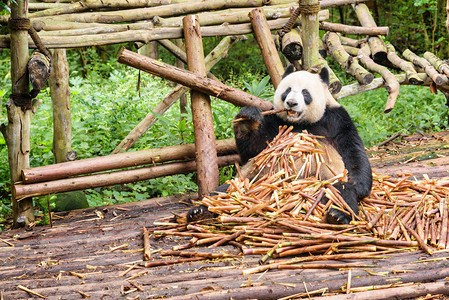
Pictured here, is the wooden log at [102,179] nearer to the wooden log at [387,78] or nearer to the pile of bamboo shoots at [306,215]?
the pile of bamboo shoots at [306,215]

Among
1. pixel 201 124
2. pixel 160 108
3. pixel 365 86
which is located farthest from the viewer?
pixel 160 108

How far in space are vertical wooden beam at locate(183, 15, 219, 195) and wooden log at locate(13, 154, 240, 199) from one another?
1.47 ft

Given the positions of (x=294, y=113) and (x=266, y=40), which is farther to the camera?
(x=266, y=40)

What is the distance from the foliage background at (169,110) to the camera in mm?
5570

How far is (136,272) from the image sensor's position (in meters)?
2.88

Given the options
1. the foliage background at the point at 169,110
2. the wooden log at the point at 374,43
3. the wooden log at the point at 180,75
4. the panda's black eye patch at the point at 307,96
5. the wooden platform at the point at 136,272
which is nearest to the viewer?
the wooden platform at the point at 136,272

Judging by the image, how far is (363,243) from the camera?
9.71 ft

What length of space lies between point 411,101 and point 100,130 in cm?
575

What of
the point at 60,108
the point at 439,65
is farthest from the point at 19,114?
the point at 439,65

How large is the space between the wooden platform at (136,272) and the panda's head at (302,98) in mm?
1261

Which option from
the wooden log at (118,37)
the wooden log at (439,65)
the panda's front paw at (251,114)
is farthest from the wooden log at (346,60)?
the panda's front paw at (251,114)

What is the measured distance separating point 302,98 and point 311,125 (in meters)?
0.28

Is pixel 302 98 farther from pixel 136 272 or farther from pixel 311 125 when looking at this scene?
pixel 136 272

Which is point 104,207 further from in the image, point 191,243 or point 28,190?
point 191,243
